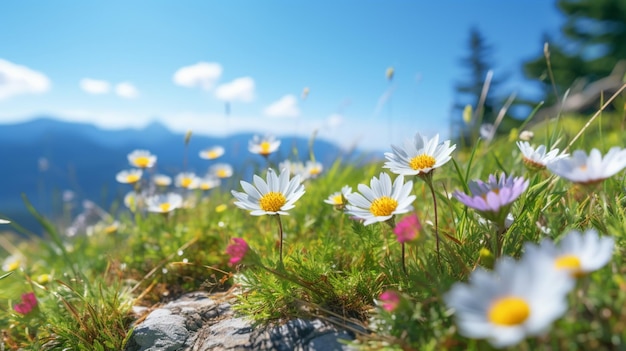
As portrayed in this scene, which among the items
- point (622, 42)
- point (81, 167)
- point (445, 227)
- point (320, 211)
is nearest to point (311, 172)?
point (320, 211)

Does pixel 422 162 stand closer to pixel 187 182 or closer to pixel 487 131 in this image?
pixel 487 131

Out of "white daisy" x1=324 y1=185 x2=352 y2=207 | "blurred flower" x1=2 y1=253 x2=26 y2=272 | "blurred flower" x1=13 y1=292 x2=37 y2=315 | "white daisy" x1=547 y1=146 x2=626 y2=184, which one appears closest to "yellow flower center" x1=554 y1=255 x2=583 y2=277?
"white daisy" x1=547 y1=146 x2=626 y2=184

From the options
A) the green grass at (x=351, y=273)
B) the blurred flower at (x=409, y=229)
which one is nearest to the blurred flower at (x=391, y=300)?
the green grass at (x=351, y=273)

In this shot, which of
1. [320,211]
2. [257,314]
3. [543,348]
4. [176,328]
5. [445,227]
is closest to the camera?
[543,348]

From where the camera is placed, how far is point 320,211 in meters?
2.36

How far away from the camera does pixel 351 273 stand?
5.03 ft

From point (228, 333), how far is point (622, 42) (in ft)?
84.5

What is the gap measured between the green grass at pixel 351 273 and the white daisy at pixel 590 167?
0.17 meters

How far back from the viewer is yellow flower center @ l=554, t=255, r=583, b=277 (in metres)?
0.76

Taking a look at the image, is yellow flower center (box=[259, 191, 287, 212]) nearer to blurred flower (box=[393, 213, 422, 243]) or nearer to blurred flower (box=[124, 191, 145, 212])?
blurred flower (box=[393, 213, 422, 243])

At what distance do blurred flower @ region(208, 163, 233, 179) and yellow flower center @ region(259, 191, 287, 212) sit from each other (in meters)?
1.90

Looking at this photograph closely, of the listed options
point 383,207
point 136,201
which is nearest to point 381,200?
point 383,207

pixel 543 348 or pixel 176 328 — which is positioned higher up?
pixel 543 348

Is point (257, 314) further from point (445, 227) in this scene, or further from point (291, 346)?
point (445, 227)
